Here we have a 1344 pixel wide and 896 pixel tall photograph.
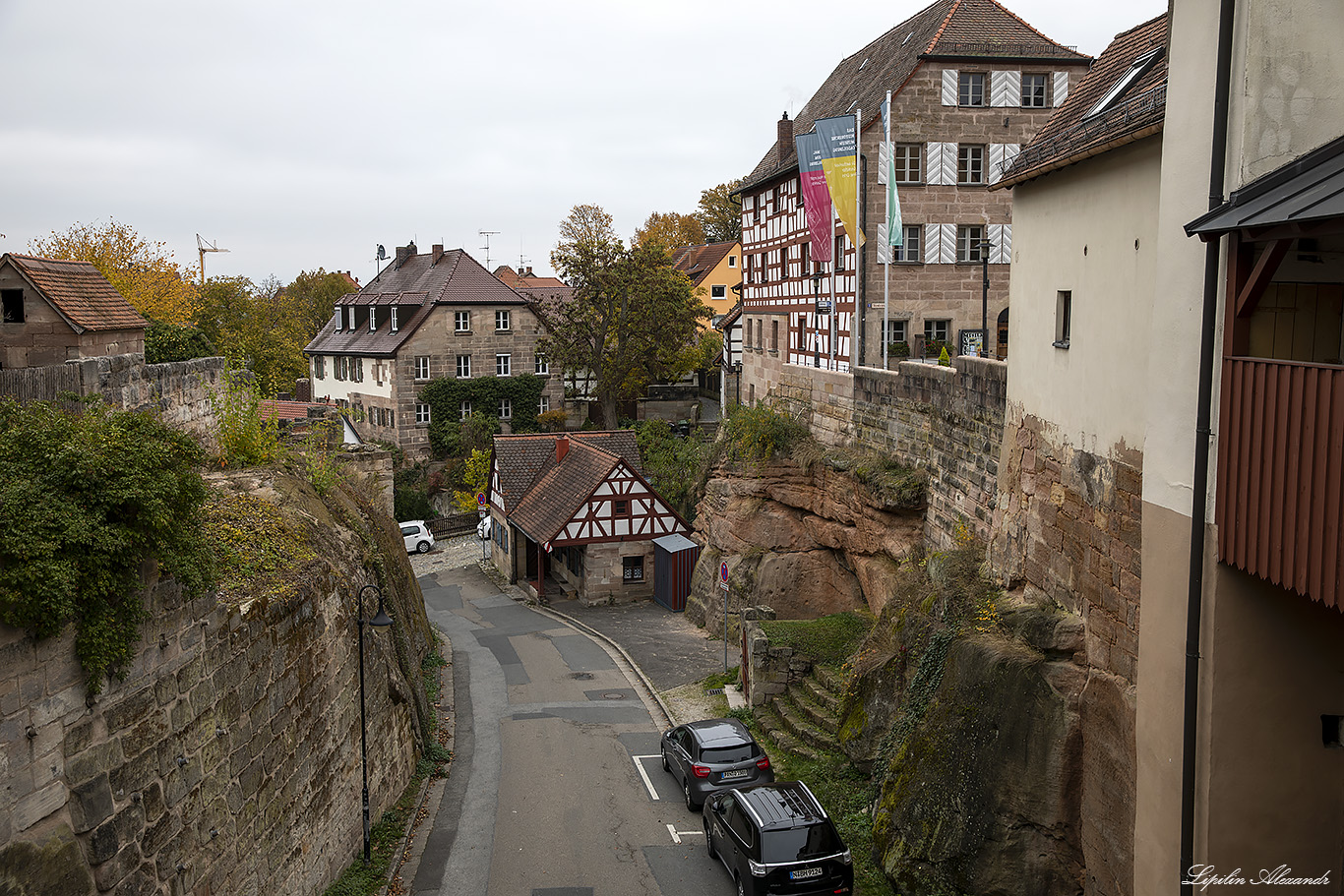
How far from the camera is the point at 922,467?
60.6 ft

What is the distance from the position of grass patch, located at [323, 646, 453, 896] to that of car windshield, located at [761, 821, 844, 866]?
191 inches

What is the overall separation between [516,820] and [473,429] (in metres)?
34.2

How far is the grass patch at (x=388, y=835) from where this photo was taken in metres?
12.1

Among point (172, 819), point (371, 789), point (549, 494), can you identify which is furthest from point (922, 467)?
point (549, 494)

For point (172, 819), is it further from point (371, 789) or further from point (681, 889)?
point (681, 889)

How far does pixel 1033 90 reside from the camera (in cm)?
2498

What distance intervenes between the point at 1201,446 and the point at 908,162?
63.4ft

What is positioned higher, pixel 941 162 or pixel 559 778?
pixel 941 162

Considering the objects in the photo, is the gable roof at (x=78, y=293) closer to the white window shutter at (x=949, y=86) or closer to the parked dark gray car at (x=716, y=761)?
the parked dark gray car at (x=716, y=761)

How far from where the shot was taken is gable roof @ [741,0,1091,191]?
81.0ft

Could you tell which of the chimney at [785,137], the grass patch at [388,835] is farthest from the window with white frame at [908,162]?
the grass patch at [388,835]

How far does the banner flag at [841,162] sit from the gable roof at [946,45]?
213 cm

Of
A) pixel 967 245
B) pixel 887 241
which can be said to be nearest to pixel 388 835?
pixel 887 241

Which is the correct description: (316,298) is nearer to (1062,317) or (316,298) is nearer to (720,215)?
(720,215)
